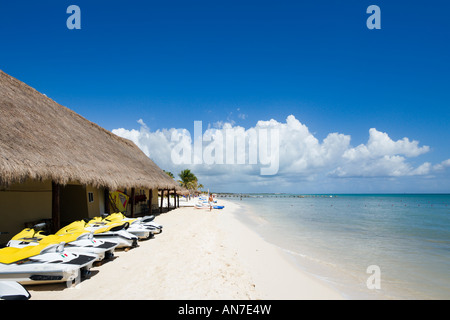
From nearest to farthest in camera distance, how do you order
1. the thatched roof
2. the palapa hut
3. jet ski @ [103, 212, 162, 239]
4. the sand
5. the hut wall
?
the sand
the thatched roof
the palapa hut
the hut wall
jet ski @ [103, 212, 162, 239]

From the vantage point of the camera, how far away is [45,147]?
22.2 ft

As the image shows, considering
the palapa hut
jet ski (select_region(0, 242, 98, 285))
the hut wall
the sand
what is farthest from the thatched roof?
the sand

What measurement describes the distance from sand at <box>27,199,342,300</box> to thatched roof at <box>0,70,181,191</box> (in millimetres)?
2555

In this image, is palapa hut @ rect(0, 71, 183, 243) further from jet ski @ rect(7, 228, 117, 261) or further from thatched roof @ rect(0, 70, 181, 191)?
jet ski @ rect(7, 228, 117, 261)

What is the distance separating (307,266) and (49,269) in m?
5.99

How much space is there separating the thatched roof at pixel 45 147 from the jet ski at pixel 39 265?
74.0 inches

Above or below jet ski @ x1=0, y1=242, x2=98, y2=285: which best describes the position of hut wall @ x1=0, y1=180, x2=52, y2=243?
above

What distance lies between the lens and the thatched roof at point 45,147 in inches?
218

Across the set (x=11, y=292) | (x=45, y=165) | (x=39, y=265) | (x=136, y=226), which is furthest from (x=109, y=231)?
(x=11, y=292)

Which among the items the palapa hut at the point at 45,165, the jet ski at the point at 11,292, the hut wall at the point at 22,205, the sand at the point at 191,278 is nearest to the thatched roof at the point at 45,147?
the palapa hut at the point at 45,165

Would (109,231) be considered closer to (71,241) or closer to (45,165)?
(71,241)

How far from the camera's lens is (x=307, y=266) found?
6.77 metres

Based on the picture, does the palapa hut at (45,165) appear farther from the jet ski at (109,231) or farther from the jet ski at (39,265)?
the jet ski at (39,265)

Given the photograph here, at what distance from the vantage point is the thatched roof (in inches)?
218
